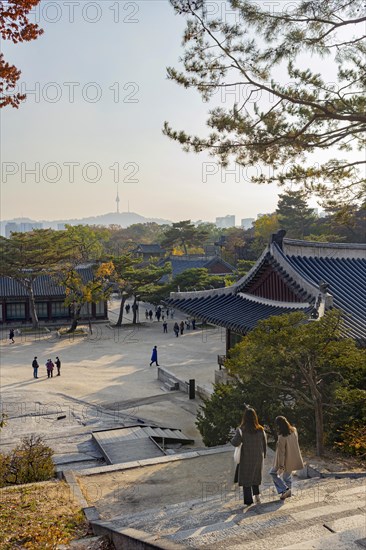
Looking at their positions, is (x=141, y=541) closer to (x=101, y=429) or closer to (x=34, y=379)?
(x=101, y=429)

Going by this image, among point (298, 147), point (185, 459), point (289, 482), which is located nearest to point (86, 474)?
point (185, 459)

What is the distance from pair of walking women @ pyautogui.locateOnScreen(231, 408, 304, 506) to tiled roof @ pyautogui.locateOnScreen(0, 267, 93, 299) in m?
36.1

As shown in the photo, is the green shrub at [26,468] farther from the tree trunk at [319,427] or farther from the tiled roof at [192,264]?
the tiled roof at [192,264]

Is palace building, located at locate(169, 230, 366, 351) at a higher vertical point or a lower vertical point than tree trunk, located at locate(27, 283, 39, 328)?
higher

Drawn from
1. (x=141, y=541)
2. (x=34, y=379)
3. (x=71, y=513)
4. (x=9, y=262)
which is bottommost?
(x=34, y=379)

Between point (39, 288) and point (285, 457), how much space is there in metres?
37.8

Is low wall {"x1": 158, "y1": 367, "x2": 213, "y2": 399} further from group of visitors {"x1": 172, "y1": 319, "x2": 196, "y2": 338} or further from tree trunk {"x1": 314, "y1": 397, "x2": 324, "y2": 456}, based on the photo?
group of visitors {"x1": 172, "y1": 319, "x2": 196, "y2": 338}

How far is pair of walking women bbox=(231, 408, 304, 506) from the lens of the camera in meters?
7.67

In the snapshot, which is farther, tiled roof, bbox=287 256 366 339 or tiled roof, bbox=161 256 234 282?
tiled roof, bbox=161 256 234 282

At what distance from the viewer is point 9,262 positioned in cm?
3806

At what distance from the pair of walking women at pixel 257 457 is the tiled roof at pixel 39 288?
119ft

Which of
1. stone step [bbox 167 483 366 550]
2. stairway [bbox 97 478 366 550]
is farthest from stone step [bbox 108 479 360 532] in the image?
stone step [bbox 167 483 366 550]

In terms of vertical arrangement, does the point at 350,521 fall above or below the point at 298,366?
below

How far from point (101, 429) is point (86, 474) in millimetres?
5470
